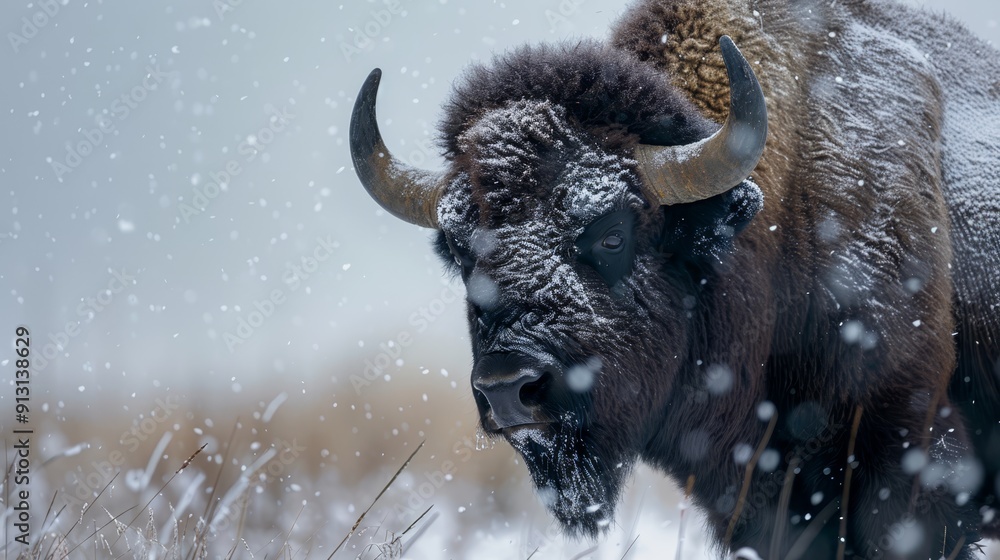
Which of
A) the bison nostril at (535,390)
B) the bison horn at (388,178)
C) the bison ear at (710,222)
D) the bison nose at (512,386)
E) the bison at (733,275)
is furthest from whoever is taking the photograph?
the bison horn at (388,178)

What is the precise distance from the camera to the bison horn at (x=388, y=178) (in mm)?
3887

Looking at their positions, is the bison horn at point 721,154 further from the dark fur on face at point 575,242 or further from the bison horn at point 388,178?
the bison horn at point 388,178

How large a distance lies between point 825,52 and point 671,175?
1505mm

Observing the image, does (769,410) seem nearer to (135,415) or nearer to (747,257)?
(747,257)

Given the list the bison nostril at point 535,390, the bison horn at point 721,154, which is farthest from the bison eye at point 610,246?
the bison nostril at point 535,390

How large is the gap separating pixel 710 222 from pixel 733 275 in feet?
0.84

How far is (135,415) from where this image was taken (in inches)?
508

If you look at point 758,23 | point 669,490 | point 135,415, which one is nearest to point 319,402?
point 135,415

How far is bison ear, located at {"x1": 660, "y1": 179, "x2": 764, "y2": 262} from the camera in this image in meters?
3.40

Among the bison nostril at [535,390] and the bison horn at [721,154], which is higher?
the bison horn at [721,154]

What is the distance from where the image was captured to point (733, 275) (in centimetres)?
351

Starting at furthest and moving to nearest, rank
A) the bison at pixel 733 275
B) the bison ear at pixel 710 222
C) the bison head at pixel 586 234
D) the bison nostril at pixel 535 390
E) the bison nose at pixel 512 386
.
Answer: the bison ear at pixel 710 222, the bison at pixel 733 275, the bison head at pixel 586 234, the bison nostril at pixel 535 390, the bison nose at pixel 512 386

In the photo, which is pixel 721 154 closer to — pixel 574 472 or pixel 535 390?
pixel 535 390

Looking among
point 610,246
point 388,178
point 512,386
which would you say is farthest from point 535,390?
point 388,178
